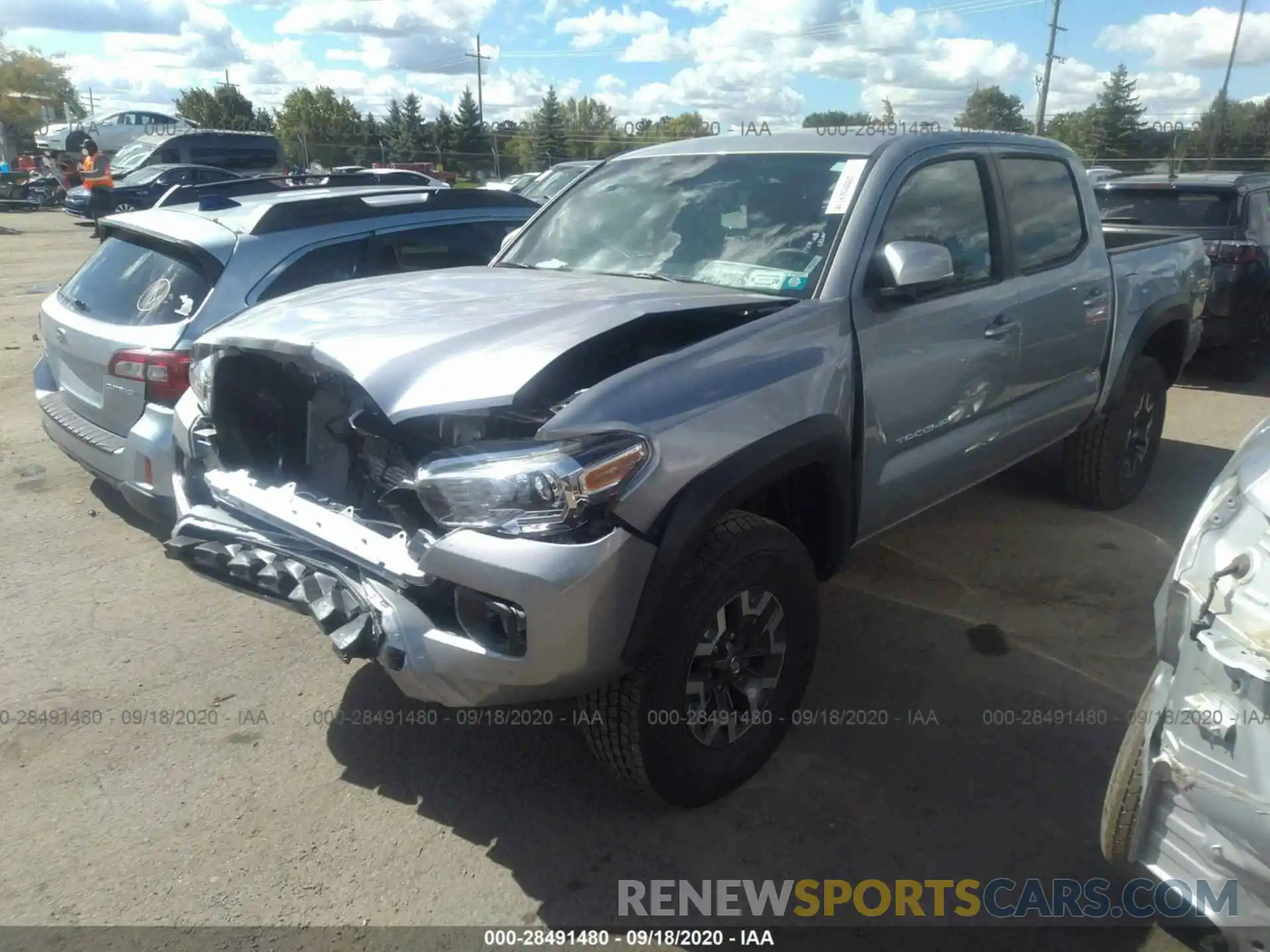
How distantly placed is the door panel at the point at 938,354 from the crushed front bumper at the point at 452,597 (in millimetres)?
1297

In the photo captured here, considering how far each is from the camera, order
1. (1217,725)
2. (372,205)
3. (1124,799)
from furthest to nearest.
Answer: (372,205) < (1124,799) < (1217,725)

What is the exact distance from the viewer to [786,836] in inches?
112

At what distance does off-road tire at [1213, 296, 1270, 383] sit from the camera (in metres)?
8.68

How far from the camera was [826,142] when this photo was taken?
3783 millimetres

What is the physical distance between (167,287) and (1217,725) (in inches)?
166

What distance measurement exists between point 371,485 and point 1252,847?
2331 mm

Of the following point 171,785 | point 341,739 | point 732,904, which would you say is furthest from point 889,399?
point 171,785

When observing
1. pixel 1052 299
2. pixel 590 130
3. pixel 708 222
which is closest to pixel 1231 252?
pixel 1052 299

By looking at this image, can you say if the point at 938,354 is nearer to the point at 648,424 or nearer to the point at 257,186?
the point at 648,424

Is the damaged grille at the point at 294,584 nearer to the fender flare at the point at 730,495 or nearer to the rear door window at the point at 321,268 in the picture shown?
the fender flare at the point at 730,495

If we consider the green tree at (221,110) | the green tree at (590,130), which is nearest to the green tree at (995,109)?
the green tree at (590,130)

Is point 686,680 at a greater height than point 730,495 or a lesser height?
lesser

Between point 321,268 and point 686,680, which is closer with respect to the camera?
point 686,680

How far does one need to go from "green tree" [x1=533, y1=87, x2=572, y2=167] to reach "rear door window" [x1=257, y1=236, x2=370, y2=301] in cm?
4150
